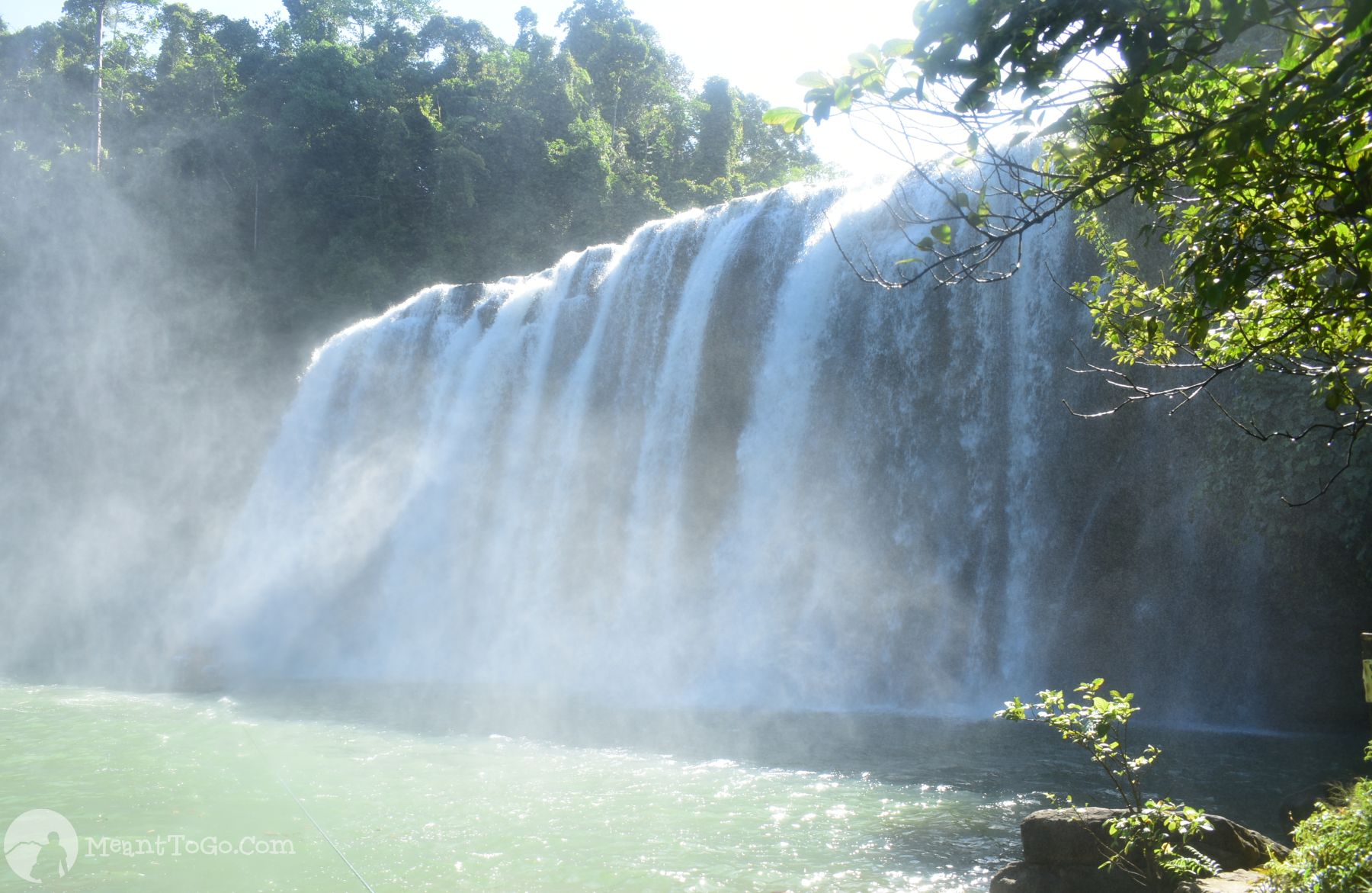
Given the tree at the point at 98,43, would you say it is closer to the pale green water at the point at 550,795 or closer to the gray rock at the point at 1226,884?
the pale green water at the point at 550,795

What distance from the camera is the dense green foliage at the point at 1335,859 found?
133 inches

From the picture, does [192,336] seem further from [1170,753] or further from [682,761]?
[1170,753]

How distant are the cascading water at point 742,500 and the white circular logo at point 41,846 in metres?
7.33

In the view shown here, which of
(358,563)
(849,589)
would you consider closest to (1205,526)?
(849,589)

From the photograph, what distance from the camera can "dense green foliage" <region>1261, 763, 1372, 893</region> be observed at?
3.37m

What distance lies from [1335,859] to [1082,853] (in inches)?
76.6

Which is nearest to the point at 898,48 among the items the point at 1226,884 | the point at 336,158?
the point at 1226,884

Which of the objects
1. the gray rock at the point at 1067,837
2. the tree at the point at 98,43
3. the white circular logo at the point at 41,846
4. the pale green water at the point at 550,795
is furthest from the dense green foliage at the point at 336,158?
the gray rock at the point at 1067,837

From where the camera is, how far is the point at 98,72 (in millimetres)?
35938

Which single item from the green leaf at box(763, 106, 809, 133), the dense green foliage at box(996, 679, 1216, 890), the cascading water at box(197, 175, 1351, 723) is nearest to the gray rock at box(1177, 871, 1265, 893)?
the dense green foliage at box(996, 679, 1216, 890)

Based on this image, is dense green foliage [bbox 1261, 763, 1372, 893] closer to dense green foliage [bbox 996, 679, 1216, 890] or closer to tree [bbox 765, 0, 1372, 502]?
dense green foliage [bbox 996, 679, 1216, 890]

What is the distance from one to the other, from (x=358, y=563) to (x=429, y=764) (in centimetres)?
1190

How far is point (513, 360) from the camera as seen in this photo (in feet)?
63.7

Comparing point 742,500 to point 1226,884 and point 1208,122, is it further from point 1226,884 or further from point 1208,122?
point 1208,122
